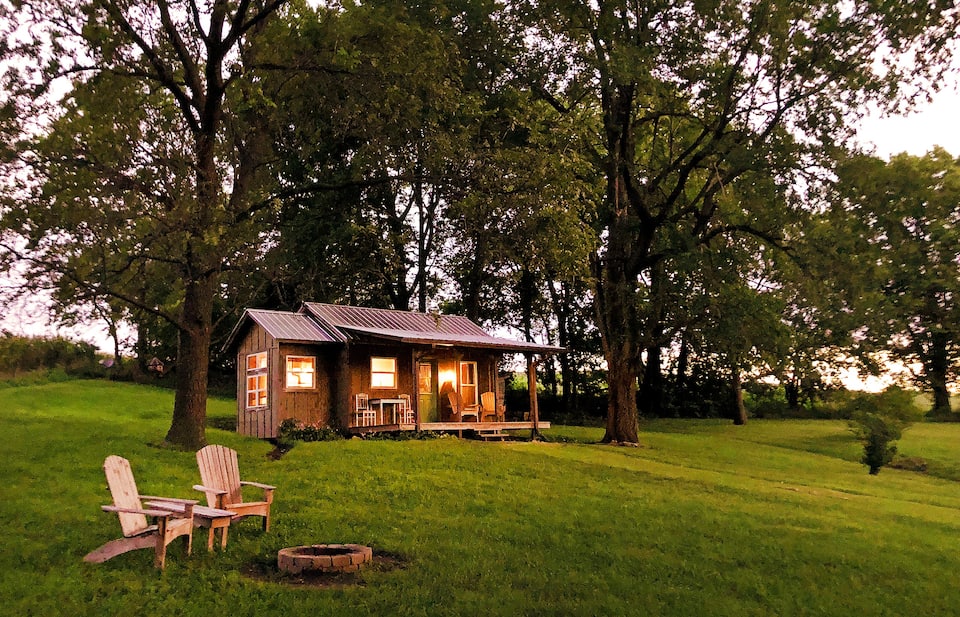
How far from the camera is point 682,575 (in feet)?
28.7

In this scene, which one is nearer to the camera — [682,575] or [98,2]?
[682,575]

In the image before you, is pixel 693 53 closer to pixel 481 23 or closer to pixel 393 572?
pixel 481 23

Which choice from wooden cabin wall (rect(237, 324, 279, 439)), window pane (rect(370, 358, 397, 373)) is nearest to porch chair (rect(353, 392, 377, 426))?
window pane (rect(370, 358, 397, 373))

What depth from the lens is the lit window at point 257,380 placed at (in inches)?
891

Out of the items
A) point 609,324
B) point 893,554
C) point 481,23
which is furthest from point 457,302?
point 893,554

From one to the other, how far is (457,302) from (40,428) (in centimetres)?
2151

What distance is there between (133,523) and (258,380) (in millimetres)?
16051

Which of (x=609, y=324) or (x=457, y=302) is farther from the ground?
(x=457, y=302)

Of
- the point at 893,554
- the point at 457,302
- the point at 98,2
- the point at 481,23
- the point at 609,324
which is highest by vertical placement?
the point at 481,23

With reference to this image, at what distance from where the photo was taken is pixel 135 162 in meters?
13.8

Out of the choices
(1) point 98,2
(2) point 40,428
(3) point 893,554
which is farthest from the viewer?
(2) point 40,428

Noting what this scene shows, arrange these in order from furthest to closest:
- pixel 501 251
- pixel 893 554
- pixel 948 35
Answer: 1. pixel 948 35
2. pixel 501 251
3. pixel 893 554

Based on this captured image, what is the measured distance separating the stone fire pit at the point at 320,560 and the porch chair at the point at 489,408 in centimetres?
1792

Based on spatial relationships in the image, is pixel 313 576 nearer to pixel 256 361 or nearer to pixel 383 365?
pixel 256 361
